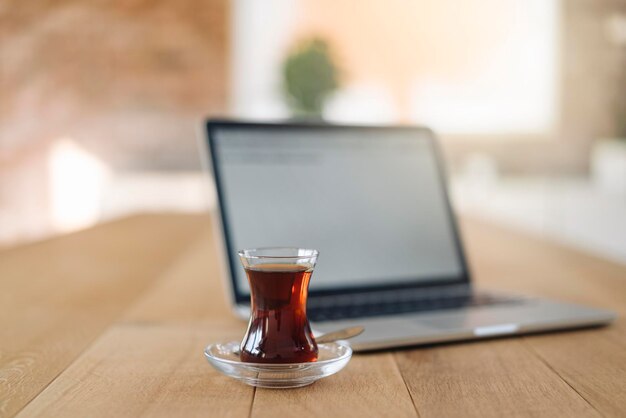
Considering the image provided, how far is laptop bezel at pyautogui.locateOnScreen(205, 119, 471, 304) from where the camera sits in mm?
817

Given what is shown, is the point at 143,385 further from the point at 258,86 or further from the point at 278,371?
the point at 258,86

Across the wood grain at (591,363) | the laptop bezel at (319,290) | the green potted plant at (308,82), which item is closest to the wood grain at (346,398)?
the wood grain at (591,363)

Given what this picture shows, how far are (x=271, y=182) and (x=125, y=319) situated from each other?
0.23 m

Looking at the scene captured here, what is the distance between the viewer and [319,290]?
84 centimetres

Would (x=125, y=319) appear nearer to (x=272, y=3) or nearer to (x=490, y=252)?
(x=490, y=252)

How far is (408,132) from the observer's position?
1007 millimetres

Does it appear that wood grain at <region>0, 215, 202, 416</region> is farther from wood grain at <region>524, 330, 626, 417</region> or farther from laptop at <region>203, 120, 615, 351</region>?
wood grain at <region>524, 330, 626, 417</region>

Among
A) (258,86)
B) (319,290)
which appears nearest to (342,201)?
(319,290)

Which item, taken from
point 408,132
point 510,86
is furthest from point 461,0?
point 408,132

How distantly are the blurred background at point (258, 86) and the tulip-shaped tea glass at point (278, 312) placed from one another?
4079 millimetres

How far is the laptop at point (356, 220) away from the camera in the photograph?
2.63 ft

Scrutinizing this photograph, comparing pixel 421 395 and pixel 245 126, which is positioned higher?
pixel 245 126

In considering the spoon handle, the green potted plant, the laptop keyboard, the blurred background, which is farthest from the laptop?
the blurred background

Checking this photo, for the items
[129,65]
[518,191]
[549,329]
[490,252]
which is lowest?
[518,191]
